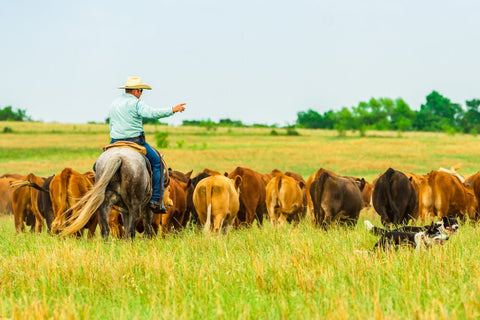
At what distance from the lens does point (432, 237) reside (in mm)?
7766

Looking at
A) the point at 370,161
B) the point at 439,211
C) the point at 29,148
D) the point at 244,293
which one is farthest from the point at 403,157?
the point at 244,293

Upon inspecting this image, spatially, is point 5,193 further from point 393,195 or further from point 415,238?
point 415,238

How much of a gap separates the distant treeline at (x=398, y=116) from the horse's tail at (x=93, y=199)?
371 ft

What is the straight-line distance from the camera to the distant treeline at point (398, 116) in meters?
129

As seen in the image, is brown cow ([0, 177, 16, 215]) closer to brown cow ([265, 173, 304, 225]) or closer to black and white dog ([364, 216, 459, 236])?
brown cow ([265, 173, 304, 225])

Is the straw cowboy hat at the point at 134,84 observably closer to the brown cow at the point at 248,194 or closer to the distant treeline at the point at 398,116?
the brown cow at the point at 248,194

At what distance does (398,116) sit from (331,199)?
138 metres

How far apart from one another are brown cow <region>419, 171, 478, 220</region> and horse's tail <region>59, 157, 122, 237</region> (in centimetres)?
686

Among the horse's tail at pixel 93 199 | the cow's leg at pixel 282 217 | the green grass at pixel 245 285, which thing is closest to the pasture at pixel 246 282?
the green grass at pixel 245 285

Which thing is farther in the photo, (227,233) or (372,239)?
(227,233)

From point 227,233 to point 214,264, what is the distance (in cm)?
381

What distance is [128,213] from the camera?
959 centimetres

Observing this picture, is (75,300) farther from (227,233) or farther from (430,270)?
(227,233)

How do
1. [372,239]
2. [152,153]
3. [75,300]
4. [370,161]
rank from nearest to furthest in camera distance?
[75,300]
[372,239]
[152,153]
[370,161]
